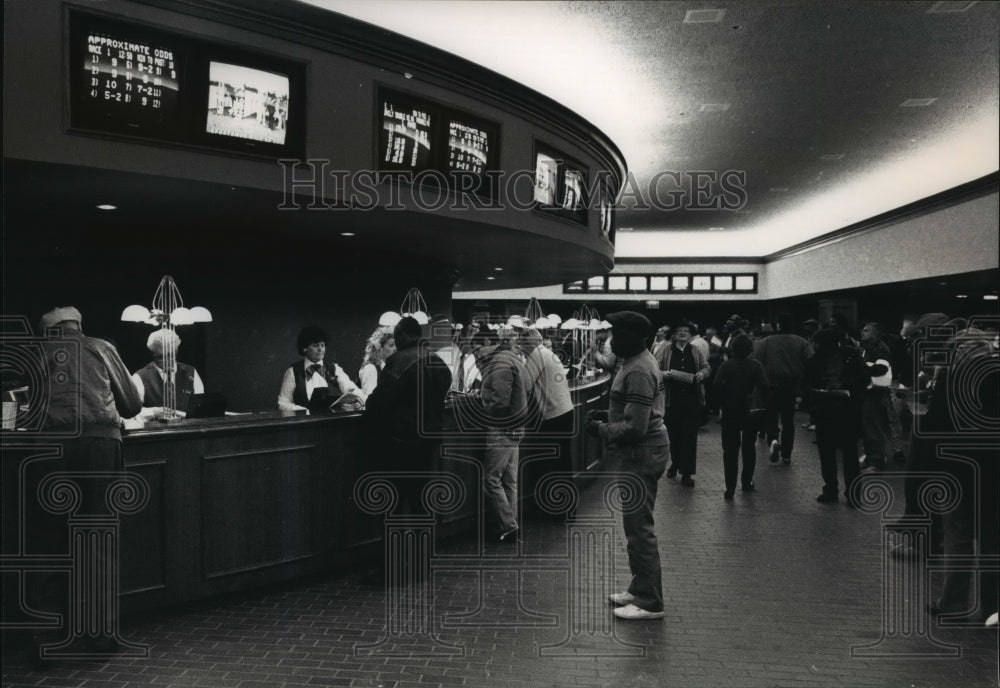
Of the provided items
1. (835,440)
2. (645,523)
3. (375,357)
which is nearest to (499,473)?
(645,523)

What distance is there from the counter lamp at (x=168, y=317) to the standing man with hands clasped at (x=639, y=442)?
3.04 meters

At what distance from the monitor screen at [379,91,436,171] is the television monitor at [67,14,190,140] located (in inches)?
58.6

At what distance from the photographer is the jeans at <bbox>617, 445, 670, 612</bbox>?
171 inches

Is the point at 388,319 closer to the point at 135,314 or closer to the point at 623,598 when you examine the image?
the point at 135,314

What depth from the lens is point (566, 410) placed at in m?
6.56

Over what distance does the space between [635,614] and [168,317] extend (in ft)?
17.1

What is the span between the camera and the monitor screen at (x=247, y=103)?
477cm

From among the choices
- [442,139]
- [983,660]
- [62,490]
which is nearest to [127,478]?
[62,490]

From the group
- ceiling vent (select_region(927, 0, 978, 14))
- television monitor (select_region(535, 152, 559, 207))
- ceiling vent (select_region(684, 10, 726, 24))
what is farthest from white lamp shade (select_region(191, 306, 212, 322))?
ceiling vent (select_region(927, 0, 978, 14))

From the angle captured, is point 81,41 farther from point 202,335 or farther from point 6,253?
point 202,335

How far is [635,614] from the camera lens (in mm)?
4332

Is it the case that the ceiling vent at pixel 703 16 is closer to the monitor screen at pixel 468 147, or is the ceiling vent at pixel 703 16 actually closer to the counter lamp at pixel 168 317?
the monitor screen at pixel 468 147

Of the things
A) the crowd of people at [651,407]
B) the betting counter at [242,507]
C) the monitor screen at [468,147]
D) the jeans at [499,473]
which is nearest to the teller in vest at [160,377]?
the crowd of people at [651,407]

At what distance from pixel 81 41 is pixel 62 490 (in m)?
2.54
